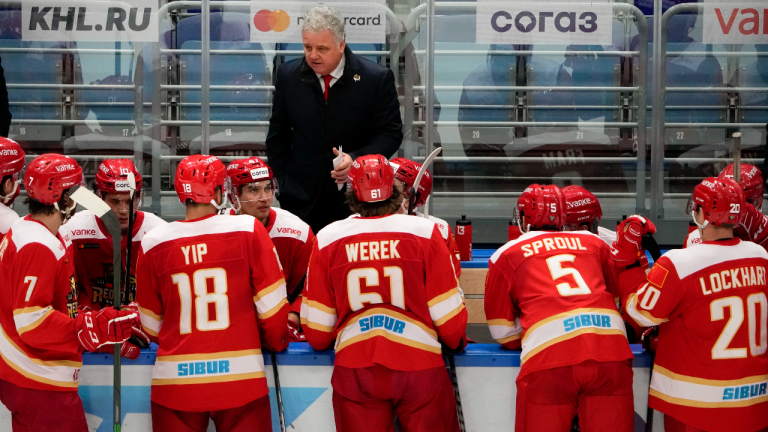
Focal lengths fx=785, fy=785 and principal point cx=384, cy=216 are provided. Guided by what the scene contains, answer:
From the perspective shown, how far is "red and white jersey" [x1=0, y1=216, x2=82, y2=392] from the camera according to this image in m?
2.17

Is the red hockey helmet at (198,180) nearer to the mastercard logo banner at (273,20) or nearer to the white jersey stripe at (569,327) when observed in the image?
the white jersey stripe at (569,327)

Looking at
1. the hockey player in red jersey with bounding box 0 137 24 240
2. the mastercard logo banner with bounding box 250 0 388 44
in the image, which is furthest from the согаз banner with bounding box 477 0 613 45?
the hockey player in red jersey with bounding box 0 137 24 240

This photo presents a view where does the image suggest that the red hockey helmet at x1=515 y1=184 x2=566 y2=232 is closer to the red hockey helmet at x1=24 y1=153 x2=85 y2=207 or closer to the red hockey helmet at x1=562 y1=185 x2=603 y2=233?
the red hockey helmet at x1=562 y1=185 x2=603 y2=233

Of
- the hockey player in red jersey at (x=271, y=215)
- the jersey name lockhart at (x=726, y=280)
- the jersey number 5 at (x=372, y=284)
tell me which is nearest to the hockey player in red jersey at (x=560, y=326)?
the jersey name lockhart at (x=726, y=280)

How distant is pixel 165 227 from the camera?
225cm

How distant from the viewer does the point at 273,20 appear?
435 cm

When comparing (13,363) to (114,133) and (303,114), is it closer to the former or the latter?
(303,114)

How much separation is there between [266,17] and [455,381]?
2.66 metres

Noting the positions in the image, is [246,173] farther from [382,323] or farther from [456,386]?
[456,386]

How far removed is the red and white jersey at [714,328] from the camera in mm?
2260

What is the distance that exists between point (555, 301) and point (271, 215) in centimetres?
116

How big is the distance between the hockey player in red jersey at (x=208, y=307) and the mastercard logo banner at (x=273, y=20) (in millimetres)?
2206

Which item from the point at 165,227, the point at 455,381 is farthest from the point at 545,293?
the point at 165,227

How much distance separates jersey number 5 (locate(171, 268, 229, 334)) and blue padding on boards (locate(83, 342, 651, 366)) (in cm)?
25
